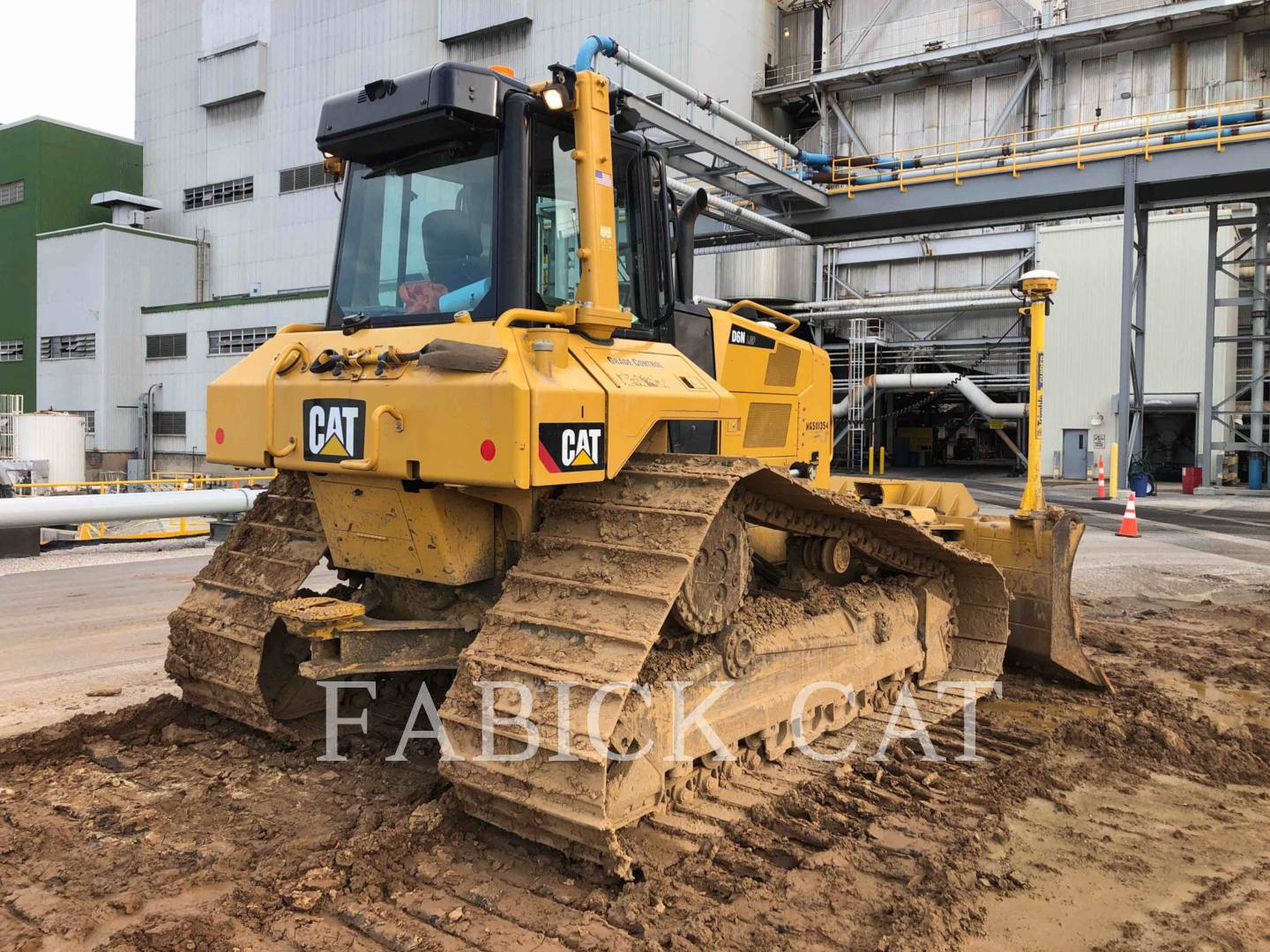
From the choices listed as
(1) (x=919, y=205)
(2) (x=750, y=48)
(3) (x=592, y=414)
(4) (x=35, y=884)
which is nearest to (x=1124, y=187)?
(1) (x=919, y=205)

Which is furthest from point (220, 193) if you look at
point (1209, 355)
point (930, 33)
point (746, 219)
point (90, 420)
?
point (1209, 355)

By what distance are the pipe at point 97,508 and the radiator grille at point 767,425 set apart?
20.7 ft

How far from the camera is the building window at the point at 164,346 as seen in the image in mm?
32800

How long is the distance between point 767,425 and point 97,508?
8297 mm

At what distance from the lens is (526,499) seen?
4.09m

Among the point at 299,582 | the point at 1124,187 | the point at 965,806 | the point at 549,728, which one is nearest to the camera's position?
the point at 549,728

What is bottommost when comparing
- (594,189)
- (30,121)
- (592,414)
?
(592,414)

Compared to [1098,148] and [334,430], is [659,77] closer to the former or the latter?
[334,430]

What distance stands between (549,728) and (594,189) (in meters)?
2.15

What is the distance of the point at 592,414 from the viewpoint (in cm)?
380

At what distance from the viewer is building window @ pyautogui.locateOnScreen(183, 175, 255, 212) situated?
34656 mm

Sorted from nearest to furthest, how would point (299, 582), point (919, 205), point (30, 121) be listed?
point (299, 582) → point (919, 205) → point (30, 121)

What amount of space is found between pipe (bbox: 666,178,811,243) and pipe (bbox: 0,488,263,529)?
9.34m

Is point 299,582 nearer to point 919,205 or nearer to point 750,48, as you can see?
point 919,205
